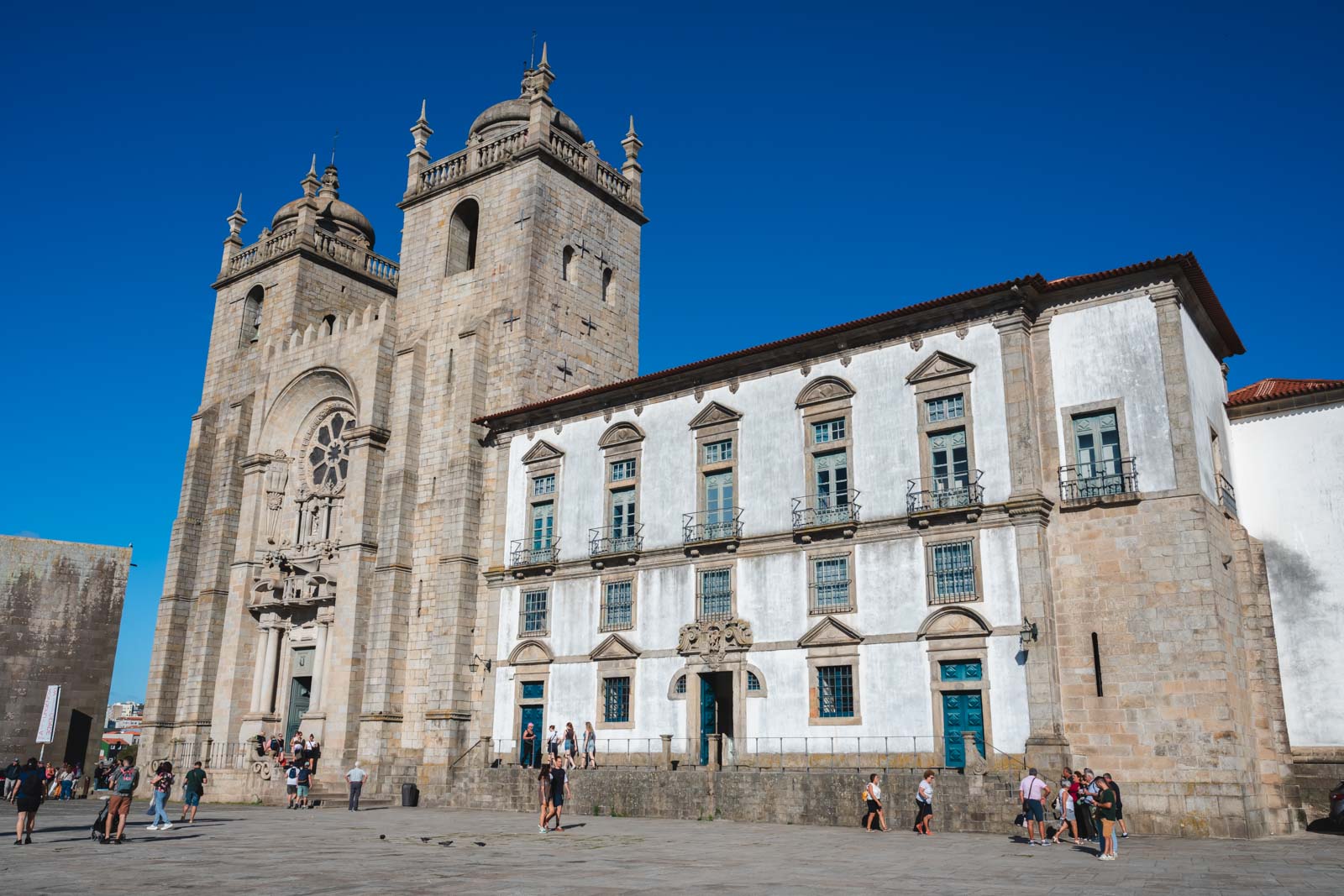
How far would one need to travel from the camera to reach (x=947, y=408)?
2436 centimetres

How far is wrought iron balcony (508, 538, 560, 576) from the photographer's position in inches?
1199

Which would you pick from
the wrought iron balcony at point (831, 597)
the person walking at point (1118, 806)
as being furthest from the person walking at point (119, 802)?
the person walking at point (1118, 806)

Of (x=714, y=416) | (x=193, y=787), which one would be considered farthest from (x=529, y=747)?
(x=714, y=416)

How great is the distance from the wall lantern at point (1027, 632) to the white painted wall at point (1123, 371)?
365cm

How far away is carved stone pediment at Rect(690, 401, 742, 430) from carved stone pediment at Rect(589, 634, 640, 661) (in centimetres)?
611

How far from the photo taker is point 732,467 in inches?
1086

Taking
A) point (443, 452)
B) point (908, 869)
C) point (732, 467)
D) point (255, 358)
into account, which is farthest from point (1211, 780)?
point (255, 358)

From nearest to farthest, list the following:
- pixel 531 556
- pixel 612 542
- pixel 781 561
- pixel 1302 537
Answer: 1. pixel 1302 537
2. pixel 781 561
3. pixel 612 542
4. pixel 531 556

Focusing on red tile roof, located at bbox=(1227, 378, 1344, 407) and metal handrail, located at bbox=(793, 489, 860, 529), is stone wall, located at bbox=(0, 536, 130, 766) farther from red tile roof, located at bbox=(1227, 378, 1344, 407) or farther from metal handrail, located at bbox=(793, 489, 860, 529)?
red tile roof, located at bbox=(1227, 378, 1344, 407)

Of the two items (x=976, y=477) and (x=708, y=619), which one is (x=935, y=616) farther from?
(x=708, y=619)

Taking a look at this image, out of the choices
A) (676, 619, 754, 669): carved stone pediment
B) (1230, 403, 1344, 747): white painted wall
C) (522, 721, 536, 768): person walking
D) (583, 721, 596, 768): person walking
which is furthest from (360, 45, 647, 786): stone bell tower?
(1230, 403, 1344, 747): white painted wall

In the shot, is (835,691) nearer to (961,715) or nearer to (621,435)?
(961,715)

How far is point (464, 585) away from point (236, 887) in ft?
64.6

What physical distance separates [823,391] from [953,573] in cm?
585
